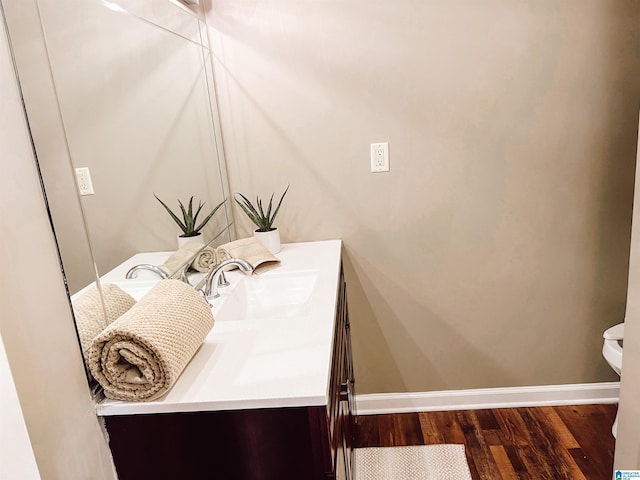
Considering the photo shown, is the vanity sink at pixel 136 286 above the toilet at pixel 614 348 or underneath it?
above

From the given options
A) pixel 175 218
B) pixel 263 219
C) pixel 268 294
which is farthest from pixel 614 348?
pixel 175 218

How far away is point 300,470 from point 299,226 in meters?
1.31

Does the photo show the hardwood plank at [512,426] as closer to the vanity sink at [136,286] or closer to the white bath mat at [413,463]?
the white bath mat at [413,463]

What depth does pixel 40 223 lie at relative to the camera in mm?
866

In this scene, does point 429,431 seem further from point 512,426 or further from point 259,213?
point 259,213

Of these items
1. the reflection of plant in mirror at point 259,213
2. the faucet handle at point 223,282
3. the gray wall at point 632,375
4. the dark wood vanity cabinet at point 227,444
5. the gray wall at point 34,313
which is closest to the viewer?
the gray wall at point 34,313

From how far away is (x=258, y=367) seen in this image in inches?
44.8

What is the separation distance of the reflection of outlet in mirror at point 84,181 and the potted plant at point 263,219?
1.03 metres

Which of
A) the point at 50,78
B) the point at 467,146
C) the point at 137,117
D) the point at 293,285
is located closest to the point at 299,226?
the point at 293,285

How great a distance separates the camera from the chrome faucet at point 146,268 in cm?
129

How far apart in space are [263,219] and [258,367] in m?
1.05

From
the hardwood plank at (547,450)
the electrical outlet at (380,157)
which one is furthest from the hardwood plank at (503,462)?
the electrical outlet at (380,157)

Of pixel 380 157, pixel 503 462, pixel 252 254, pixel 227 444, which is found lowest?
pixel 503 462

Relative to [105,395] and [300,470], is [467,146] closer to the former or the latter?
[300,470]
